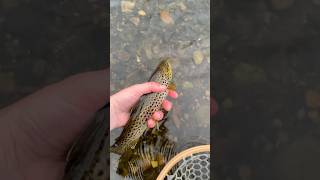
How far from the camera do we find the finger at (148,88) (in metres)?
1.38

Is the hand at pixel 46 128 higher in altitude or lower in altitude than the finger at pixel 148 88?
lower

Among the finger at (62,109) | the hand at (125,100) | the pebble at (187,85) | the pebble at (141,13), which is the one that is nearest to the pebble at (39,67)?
the finger at (62,109)

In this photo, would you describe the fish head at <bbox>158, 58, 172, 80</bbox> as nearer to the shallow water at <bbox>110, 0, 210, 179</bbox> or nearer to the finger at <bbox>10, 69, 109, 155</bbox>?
the shallow water at <bbox>110, 0, 210, 179</bbox>

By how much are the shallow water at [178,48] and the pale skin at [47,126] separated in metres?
0.28

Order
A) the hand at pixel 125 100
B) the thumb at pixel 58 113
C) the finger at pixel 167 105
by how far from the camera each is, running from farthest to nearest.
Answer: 1. the finger at pixel 167 105
2. the hand at pixel 125 100
3. the thumb at pixel 58 113

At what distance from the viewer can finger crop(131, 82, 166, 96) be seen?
4.54 ft

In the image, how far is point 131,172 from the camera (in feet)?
4.73

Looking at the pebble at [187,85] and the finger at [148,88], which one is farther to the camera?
the pebble at [187,85]

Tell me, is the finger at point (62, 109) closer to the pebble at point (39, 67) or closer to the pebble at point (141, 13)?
the pebble at point (39, 67)

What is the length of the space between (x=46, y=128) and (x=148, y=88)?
37 centimetres

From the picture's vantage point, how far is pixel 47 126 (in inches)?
46.4

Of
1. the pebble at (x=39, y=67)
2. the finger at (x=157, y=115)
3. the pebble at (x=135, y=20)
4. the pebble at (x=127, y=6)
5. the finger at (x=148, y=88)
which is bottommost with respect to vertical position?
the finger at (x=157, y=115)

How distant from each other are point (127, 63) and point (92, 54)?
0.14 meters

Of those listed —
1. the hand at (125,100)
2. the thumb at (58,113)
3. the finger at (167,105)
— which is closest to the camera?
the thumb at (58,113)
